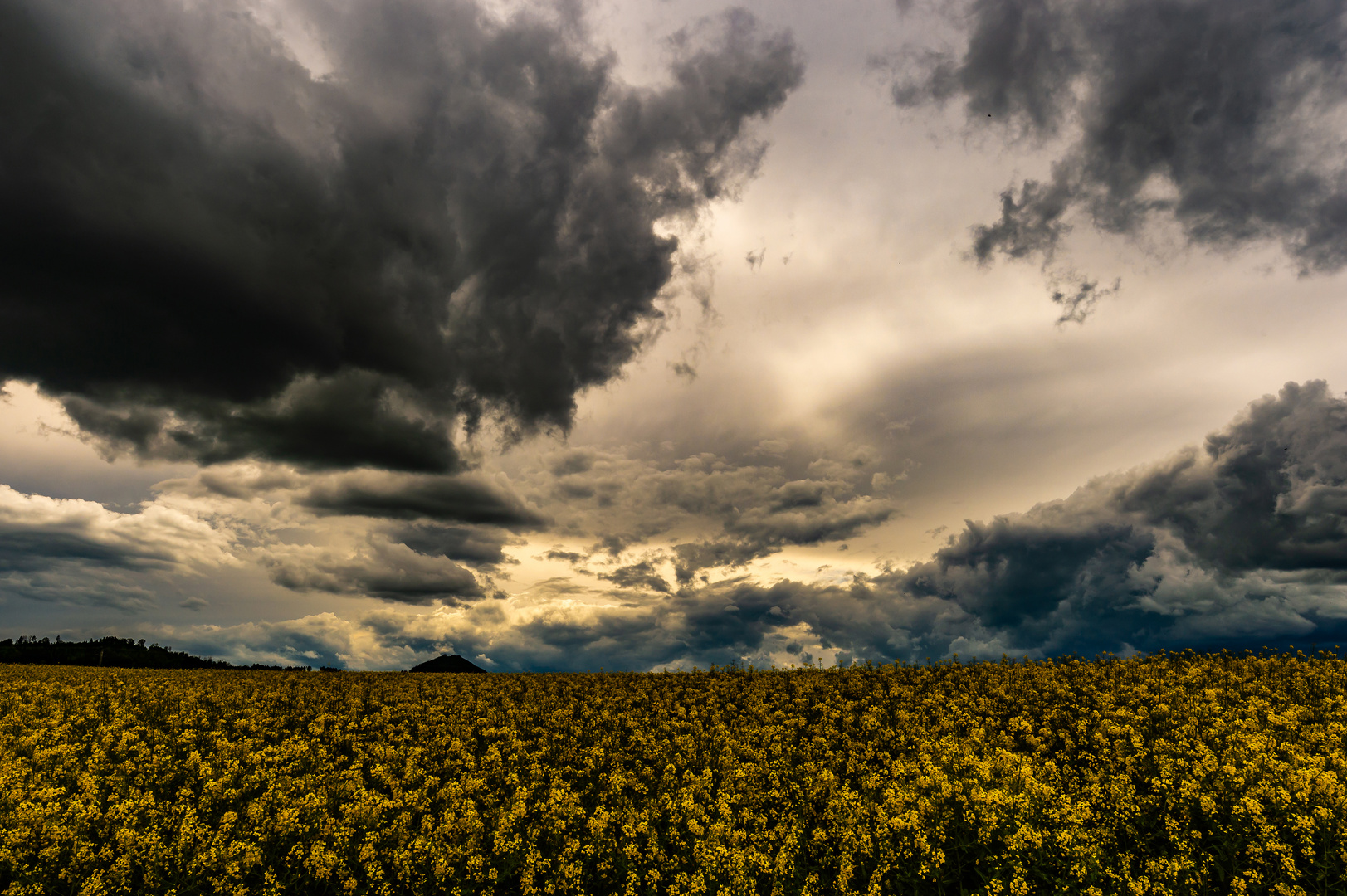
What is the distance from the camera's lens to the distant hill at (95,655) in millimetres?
85625

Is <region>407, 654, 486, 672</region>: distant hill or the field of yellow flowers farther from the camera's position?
<region>407, 654, 486, 672</region>: distant hill

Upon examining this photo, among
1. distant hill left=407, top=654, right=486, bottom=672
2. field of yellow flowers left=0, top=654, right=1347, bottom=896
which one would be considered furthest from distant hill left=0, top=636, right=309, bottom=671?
field of yellow flowers left=0, top=654, right=1347, bottom=896

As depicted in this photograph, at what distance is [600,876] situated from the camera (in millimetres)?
14562

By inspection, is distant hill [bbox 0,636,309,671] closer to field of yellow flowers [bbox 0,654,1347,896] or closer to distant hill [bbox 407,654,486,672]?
distant hill [bbox 407,654,486,672]

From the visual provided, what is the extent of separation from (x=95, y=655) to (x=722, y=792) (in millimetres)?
114502

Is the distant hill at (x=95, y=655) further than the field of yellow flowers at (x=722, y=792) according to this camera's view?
Yes

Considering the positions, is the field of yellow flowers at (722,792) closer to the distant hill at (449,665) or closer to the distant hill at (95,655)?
the distant hill at (449,665)

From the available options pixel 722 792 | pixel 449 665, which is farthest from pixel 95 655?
pixel 722 792

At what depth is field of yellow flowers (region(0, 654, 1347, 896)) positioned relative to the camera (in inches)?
533

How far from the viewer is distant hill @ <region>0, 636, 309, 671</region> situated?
3371 inches

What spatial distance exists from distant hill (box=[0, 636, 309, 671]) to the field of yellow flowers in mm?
70730

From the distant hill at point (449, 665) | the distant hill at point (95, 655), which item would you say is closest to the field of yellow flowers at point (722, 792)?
the distant hill at point (449, 665)

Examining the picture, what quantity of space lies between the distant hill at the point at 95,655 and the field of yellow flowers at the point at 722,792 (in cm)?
7073

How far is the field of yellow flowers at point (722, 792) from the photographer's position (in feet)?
44.4
